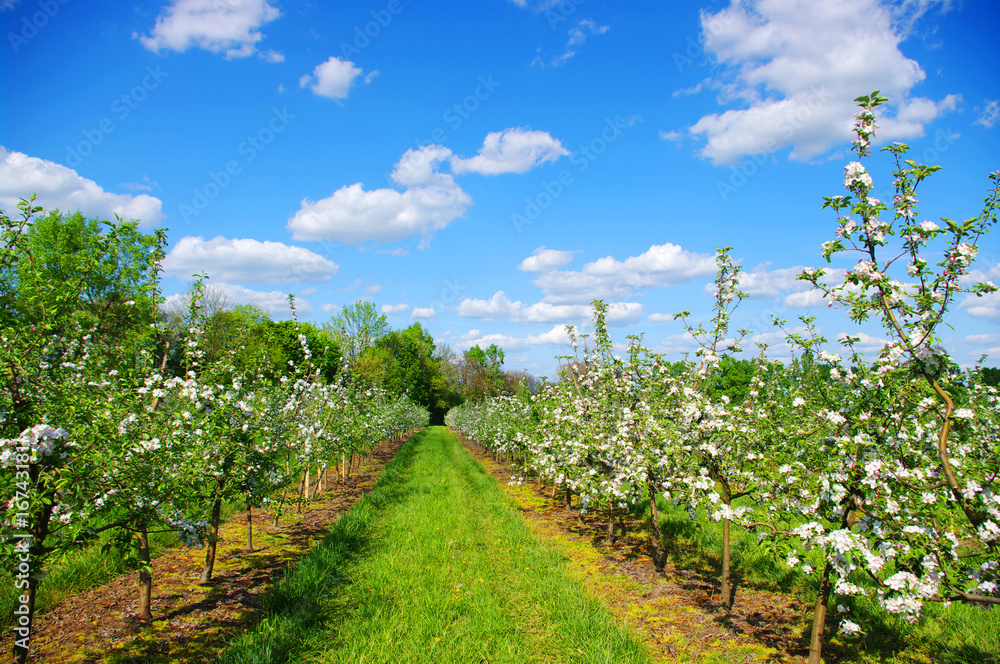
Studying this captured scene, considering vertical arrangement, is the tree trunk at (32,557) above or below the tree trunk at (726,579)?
above

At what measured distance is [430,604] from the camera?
22.4 ft

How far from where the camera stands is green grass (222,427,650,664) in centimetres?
562

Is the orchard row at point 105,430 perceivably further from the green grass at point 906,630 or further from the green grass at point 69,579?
the green grass at point 906,630

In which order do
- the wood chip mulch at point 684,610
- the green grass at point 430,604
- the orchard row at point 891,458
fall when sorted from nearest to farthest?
1. the orchard row at point 891,458
2. the green grass at point 430,604
3. the wood chip mulch at point 684,610

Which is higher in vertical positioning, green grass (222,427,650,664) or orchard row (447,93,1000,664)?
orchard row (447,93,1000,664)

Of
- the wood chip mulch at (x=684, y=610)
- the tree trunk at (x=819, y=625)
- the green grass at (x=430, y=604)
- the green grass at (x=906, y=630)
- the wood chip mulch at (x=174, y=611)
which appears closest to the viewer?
the tree trunk at (x=819, y=625)

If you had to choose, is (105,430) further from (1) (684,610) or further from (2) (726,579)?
(2) (726,579)

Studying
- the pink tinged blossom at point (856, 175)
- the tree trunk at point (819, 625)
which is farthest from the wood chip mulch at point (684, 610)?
the pink tinged blossom at point (856, 175)

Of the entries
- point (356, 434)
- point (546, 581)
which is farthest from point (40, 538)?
point (356, 434)

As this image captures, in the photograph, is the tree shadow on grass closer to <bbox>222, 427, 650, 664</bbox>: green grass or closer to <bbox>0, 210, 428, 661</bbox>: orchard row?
<bbox>222, 427, 650, 664</bbox>: green grass

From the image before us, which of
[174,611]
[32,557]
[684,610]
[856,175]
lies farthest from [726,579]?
[32,557]

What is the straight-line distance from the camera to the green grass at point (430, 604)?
18.5 ft

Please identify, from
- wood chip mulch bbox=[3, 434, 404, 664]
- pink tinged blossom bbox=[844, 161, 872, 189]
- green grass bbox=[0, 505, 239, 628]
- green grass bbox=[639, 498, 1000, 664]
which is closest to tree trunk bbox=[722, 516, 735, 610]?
green grass bbox=[639, 498, 1000, 664]

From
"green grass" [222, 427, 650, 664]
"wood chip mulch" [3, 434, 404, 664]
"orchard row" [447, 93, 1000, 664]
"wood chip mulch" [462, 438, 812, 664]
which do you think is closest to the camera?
"orchard row" [447, 93, 1000, 664]
